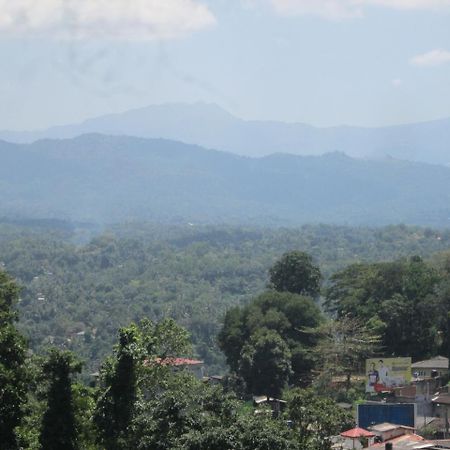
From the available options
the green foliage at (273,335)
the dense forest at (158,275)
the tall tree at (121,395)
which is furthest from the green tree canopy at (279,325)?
the dense forest at (158,275)

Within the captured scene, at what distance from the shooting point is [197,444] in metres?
21.7

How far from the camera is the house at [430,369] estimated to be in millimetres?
40375

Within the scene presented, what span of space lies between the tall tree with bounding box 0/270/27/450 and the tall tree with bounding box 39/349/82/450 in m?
0.57

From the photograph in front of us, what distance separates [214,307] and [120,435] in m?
84.7

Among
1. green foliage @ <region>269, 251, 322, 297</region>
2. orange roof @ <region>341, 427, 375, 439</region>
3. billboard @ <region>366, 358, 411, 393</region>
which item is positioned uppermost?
green foliage @ <region>269, 251, 322, 297</region>

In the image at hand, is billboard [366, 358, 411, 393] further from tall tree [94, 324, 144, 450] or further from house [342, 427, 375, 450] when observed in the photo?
tall tree [94, 324, 144, 450]

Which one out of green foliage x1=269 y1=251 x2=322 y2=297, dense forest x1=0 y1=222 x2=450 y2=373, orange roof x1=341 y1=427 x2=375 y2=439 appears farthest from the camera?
dense forest x1=0 y1=222 x2=450 y2=373

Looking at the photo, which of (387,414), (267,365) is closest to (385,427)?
(387,414)

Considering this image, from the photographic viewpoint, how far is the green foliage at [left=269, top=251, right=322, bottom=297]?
5103 cm

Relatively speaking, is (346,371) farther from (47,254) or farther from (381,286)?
(47,254)

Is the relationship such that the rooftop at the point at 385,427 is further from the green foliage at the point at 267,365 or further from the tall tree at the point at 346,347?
the green foliage at the point at 267,365

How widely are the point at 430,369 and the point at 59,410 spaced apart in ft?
69.3

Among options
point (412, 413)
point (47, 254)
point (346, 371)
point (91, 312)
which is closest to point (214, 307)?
point (91, 312)

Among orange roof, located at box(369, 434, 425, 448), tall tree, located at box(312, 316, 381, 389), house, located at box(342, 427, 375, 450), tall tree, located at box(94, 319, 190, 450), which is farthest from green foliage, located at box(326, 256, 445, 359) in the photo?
tall tree, located at box(94, 319, 190, 450)
